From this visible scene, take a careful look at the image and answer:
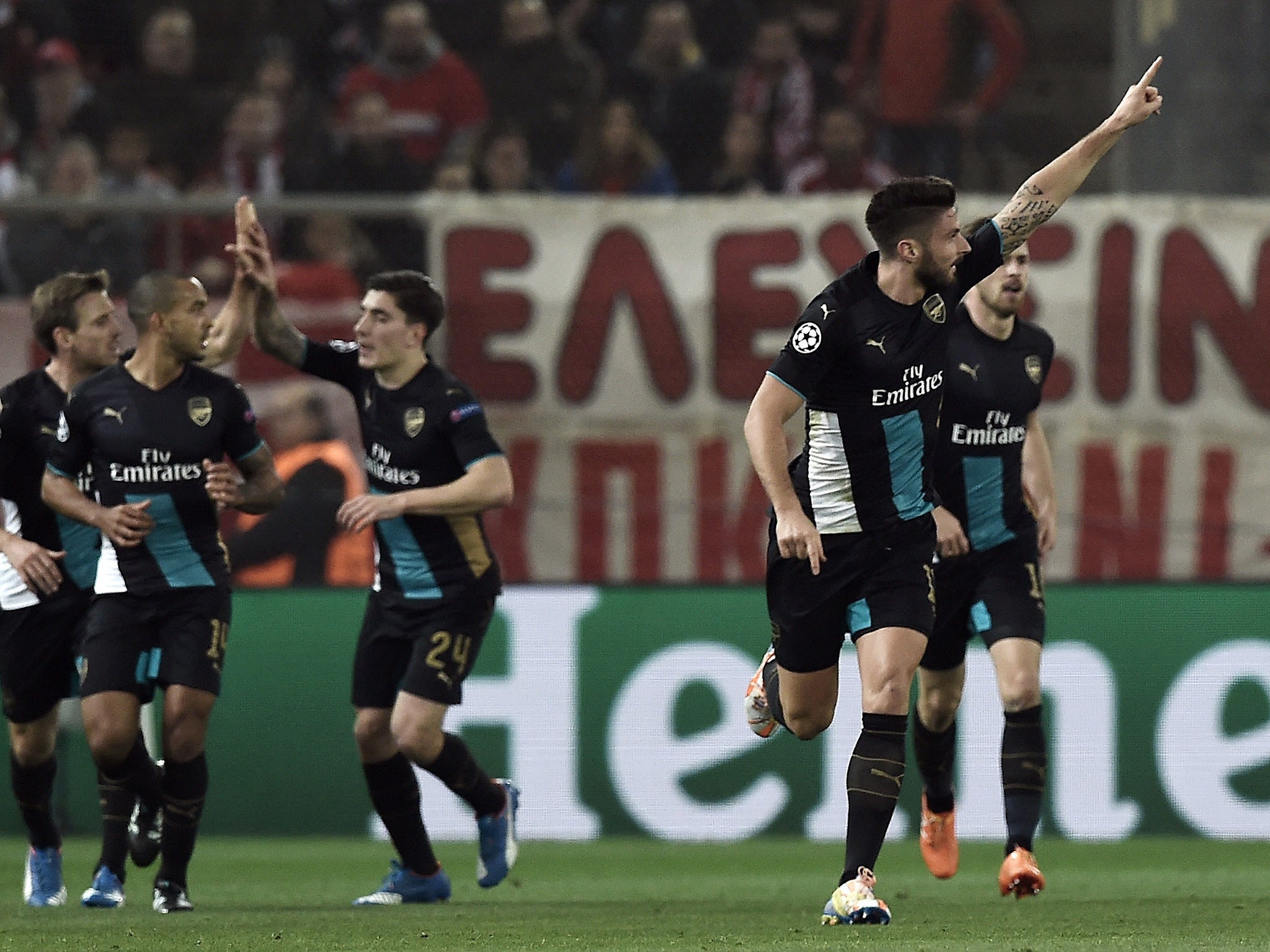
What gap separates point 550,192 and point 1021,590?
4.64m

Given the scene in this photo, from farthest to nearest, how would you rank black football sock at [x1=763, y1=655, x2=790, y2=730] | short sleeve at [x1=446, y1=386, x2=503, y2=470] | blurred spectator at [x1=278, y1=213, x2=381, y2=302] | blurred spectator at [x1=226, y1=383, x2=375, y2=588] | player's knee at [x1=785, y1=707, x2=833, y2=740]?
blurred spectator at [x1=278, y1=213, x2=381, y2=302] → blurred spectator at [x1=226, y1=383, x2=375, y2=588] → short sleeve at [x1=446, y1=386, x2=503, y2=470] → black football sock at [x1=763, y1=655, x2=790, y2=730] → player's knee at [x1=785, y1=707, x2=833, y2=740]

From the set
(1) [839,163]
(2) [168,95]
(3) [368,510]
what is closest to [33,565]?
(3) [368,510]

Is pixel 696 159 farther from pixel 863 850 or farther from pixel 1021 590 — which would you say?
pixel 863 850

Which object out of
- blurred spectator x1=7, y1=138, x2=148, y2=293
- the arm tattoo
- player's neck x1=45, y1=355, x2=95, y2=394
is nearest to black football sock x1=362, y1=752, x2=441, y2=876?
player's neck x1=45, y1=355, x2=95, y2=394

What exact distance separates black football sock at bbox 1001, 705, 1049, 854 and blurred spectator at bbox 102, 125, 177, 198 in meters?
5.91

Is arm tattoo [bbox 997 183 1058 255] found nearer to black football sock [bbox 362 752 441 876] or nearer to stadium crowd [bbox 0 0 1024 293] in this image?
black football sock [bbox 362 752 441 876]

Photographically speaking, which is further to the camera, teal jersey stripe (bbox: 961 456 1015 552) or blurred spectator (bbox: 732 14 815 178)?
blurred spectator (bbox: 732 14 815 178)

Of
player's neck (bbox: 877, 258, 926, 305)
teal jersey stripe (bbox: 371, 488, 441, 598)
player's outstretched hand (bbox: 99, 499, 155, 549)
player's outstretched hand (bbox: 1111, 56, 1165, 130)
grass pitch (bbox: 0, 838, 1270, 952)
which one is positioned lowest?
grass pitch (bbox: 0, 838, 1270, 952)

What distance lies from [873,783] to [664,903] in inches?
66.1

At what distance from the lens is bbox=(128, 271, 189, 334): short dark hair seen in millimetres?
7449

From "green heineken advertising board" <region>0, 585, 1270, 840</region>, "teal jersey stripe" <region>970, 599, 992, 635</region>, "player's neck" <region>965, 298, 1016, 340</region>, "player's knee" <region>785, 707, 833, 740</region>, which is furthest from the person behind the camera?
"green heineken advertising board" <region>0, 585, 1270, 840</region>

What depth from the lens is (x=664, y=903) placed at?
7.76m

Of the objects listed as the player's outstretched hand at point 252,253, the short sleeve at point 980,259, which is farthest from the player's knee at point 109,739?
the short sleeve at point 980,259

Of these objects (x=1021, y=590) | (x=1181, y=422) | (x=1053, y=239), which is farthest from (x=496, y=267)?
(x=1021, y=590)
